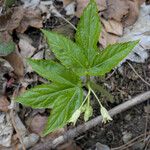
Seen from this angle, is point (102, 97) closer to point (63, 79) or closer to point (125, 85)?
point (125, 85)

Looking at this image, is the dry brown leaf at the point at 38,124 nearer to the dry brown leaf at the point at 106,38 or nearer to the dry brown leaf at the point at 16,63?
the dry brown leaf at the point at 16,63

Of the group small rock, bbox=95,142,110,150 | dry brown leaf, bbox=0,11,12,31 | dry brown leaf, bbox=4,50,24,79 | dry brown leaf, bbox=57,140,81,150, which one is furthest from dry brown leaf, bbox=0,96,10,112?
small rock, bbox=95,142,110,150

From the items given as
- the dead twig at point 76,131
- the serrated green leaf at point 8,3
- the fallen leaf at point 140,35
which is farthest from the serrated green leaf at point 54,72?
the serrated green leaf at point 8,3

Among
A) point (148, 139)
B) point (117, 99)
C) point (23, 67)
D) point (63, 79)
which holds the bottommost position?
point (148, 139)

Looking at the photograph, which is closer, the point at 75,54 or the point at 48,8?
the point at 75,54

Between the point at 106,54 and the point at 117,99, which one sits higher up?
the point at 106,54

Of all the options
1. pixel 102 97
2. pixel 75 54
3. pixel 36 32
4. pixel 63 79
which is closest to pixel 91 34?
pixel 75 54
